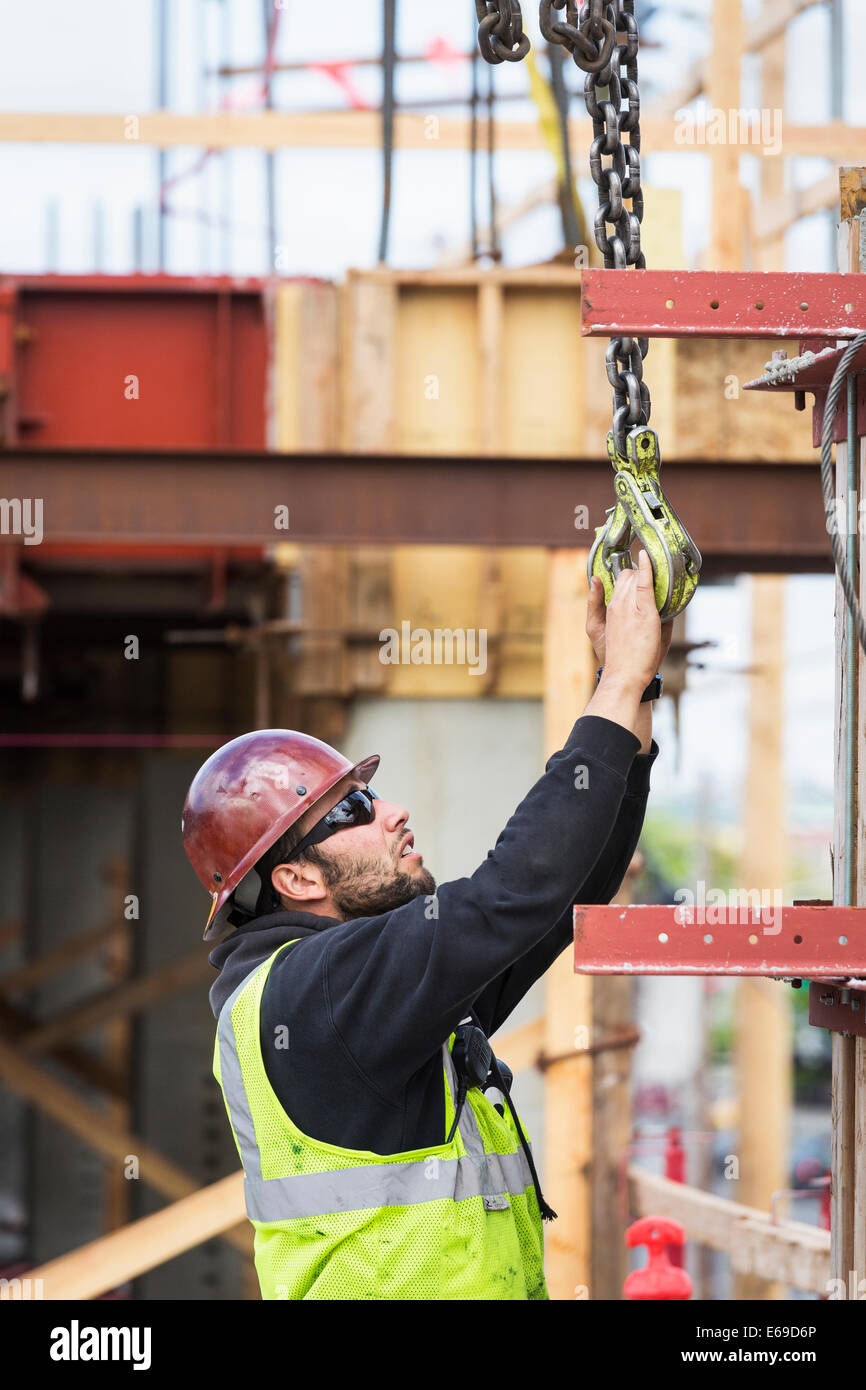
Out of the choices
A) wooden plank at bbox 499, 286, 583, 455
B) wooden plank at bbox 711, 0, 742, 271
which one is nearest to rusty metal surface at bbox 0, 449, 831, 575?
wooden plank at bbox 499, 286, 583, 455

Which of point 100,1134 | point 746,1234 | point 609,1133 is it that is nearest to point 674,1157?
point 609,1133

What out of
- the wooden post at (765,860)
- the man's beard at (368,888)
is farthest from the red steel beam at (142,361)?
the wooden post at (765,860)

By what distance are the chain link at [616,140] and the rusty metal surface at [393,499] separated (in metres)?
3.90

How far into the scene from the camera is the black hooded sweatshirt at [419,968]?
8.57ft

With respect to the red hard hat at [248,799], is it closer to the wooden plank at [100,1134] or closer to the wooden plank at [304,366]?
the wooden plank at [304,366]

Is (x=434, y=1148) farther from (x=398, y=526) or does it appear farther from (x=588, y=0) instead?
(x=398, y=526)

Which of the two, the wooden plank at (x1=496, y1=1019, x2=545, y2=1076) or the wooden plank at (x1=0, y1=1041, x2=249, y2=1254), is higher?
the wooden plank at (x1=496, y1=1019, x2=545, y2=1076)

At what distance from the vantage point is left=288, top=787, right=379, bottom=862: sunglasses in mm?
3232

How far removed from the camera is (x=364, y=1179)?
9.28 ft

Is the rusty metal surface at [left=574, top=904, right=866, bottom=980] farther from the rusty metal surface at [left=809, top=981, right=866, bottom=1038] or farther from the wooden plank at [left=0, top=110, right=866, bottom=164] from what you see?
the wooden plank at [left=0, top=110, right=866, bottom=164]

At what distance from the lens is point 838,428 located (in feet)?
10.1

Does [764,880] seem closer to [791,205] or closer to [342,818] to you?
[791,205]

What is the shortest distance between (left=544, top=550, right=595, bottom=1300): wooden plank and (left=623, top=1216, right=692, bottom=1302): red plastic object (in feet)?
5.41
